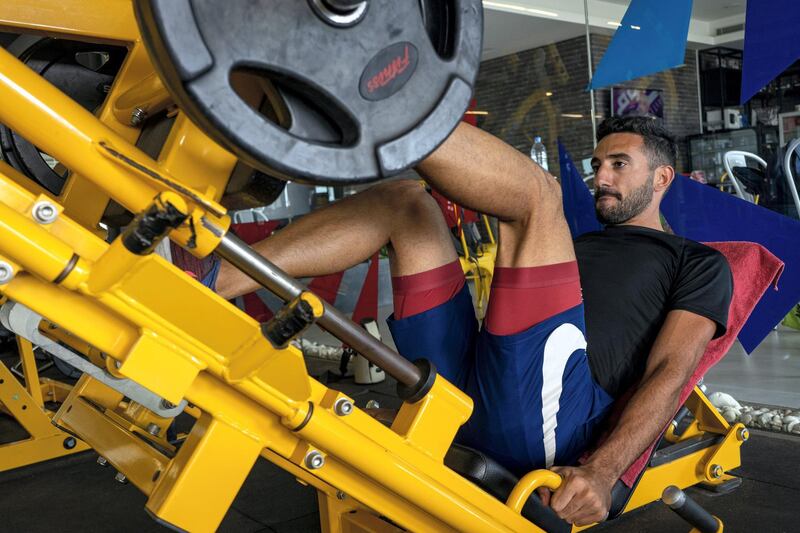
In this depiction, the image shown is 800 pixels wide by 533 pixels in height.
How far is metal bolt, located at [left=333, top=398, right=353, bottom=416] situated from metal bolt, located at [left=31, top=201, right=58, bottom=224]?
480 mm

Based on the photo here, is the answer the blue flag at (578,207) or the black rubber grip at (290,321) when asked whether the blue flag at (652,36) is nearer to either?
the blue flag at (578,207)

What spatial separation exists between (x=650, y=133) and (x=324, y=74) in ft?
4.68

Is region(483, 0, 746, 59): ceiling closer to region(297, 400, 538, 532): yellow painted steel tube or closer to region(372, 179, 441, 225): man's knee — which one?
region(372, 179, 441, 225): man's knee

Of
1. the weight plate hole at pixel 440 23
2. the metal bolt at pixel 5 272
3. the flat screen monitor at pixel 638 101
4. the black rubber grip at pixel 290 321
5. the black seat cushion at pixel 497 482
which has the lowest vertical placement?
the black seat cushion at pixel 497 482

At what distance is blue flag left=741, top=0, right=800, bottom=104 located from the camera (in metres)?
2.62

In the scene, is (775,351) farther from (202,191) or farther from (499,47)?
(202,191)

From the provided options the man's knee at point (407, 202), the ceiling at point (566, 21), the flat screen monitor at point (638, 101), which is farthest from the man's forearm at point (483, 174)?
the flat screen monitor at point (638, 101)

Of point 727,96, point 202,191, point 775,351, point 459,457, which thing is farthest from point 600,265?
point 775,351

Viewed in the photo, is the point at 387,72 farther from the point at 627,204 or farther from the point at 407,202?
the point at 627,204

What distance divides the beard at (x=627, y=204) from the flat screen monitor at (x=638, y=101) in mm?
1493

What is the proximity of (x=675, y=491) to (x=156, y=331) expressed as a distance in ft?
3.36

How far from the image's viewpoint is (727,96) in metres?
3.16

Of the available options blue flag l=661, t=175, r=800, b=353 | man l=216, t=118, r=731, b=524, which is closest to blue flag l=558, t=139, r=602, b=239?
blue flag l=661, t=175, r=800, b=353

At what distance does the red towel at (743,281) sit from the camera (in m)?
1.92
